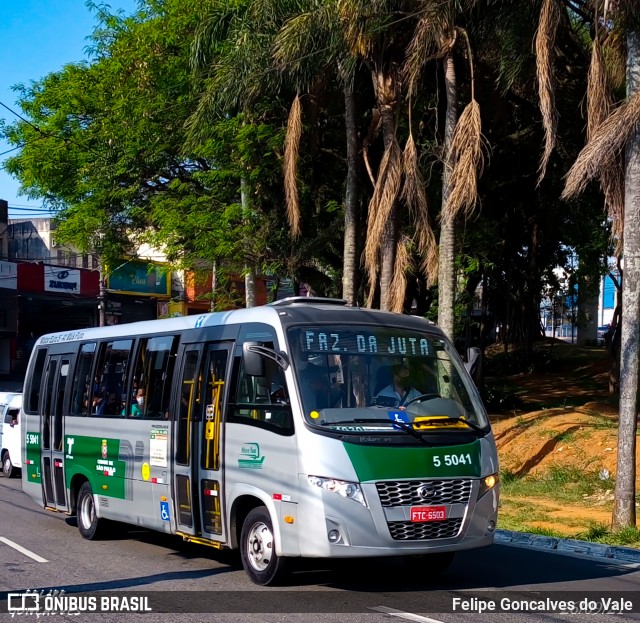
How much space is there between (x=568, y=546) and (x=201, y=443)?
5.15 metres

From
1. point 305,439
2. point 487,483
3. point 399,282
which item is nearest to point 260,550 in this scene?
point 305,439

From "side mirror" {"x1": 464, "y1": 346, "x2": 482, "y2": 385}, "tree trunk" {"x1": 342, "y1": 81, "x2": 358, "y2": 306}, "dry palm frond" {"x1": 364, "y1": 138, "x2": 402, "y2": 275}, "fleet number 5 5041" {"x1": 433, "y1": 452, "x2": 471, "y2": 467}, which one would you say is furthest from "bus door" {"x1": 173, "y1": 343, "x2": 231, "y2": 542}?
"tree trunk" {"x1": 342, "y1": 81, "x2": 358, "y2": 306}

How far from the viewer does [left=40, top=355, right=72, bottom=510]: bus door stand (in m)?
13.8

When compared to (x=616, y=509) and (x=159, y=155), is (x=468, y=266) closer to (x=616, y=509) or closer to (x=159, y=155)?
(x=159, y=155)

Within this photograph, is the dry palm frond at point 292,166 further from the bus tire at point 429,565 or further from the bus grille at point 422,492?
the bus grille at point 422,492

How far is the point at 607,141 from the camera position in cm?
1232

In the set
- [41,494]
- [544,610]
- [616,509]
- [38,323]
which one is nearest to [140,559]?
[41,494]

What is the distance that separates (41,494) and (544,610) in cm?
893

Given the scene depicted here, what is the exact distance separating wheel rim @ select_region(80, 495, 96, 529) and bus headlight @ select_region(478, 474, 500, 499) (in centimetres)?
606

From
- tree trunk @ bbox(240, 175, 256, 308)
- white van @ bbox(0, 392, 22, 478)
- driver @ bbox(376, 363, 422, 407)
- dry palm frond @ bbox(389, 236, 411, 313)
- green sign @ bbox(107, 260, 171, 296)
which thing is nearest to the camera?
driver @ bbox(376, 363, 422, 407)

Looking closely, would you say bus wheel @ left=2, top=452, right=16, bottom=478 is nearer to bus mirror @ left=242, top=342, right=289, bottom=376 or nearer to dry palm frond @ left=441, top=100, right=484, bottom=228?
dry palm frond @ left=441, top=100, right=484, bottom=228

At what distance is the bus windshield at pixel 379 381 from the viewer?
8.77 metres

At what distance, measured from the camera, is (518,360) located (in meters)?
36.3

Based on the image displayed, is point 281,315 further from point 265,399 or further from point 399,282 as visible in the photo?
point 399,282
